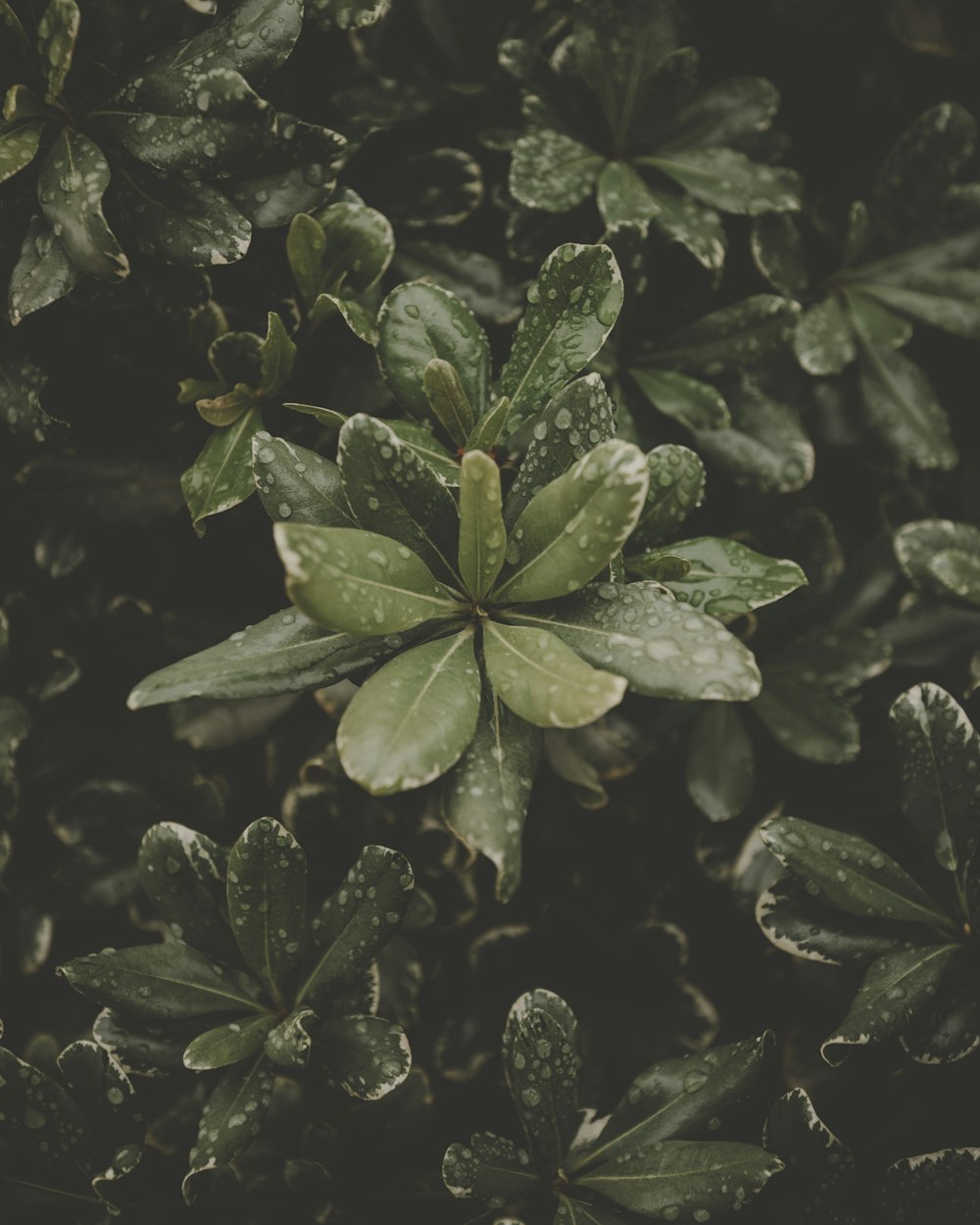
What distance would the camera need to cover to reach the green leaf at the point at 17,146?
94 centimetres

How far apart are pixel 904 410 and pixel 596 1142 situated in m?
1.05

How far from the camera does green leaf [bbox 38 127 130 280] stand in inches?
36.7

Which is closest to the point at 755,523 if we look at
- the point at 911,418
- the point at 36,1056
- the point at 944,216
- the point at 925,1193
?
the point at 911,418

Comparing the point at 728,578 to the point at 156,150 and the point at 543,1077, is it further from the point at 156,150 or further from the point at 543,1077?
the point at 156,150

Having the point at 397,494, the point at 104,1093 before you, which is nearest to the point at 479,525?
the point at 397,494

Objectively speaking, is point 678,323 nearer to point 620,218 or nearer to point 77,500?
point 620,218

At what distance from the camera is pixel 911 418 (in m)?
1.34

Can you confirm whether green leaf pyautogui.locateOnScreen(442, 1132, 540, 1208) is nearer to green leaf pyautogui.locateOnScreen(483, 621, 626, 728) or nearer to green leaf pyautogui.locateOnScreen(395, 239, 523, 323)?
green leaf pyautogui.locateOnScreen(483, 621, 626, 728)

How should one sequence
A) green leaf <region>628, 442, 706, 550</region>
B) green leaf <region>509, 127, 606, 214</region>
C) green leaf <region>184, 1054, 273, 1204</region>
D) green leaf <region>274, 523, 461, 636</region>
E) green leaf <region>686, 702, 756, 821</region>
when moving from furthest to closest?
1. green leaf <region>686, 702, 756, 821</region>
2. green leaf <region>509, 127, 606, 214</region>
3. green leaf <region>628, 442, 706, 550</region>
4. green leaf <region>184, 1054, 273, 1204</region>
5. green leaf <region>274, 523, 461, 636</region>

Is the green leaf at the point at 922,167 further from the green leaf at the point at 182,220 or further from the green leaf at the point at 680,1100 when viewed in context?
the green leaf at the point at 680,1100

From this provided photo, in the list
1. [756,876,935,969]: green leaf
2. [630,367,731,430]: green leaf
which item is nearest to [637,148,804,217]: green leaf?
[630,367,731,430]: green leaf

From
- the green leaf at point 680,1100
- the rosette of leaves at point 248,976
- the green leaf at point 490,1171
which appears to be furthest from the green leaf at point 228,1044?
the green leaf at point 680,1100

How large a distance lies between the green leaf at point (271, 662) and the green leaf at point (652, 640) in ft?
0.50

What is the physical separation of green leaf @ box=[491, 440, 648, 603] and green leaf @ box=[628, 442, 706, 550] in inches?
8.2
